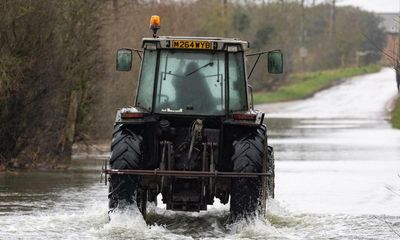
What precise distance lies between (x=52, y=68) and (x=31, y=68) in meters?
0.90

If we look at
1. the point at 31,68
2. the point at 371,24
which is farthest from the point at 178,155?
the point at 371,24

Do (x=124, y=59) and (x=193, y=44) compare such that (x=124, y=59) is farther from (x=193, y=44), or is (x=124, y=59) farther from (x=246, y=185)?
(x=246, y=185)

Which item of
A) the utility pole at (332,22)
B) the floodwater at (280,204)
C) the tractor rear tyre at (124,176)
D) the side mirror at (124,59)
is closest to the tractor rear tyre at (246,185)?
the floodwater at (280,204)

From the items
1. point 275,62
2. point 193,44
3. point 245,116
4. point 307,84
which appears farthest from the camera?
point 307,84

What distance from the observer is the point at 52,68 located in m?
23.9

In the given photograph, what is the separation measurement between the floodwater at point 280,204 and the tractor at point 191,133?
1.32ft

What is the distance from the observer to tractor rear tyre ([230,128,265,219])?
41.5 feet

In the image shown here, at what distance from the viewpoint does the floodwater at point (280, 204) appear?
1255 centimetres

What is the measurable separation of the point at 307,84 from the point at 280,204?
205 feet

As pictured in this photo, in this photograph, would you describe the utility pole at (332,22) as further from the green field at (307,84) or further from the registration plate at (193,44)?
the registration plate at (193,44)

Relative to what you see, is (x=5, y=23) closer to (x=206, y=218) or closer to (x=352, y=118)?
(x=206, y=218)

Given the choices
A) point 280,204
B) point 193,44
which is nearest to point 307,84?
point 280,204

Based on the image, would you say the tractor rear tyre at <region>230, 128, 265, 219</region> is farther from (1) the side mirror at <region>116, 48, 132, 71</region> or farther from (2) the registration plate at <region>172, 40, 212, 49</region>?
(1) the side mirror at <region>116, 48, 132, 71</region>

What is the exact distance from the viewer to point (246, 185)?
41.7 ft
